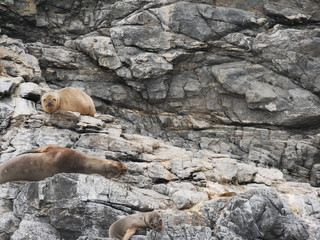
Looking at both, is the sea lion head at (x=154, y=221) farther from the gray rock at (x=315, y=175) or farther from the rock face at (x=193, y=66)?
the gray rock at (x=315, y=175)

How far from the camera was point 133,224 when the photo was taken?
8383 millimetres

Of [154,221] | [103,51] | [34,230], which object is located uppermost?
[103,51]

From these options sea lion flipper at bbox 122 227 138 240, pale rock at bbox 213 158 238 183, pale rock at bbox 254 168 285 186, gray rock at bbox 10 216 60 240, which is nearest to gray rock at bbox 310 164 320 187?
pale rock at bbox 254 168 285 186

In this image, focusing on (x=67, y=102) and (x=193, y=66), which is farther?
(x=193, y=66)

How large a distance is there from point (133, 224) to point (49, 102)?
5.56 meters

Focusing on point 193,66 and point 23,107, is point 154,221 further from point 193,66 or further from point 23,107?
point 193,66

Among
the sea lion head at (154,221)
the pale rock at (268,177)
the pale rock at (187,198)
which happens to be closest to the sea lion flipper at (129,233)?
the sea lion head at (154,221)

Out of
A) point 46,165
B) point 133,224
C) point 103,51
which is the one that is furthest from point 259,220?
point 103,51

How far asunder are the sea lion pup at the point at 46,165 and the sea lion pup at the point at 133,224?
1.87 m

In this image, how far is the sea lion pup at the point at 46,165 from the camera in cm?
972

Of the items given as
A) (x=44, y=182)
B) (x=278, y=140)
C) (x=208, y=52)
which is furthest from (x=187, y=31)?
(x=44, y=182)

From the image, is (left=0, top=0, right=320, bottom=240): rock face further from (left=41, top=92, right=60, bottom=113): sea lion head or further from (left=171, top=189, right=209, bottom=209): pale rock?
(left=171, top=189, right=209, bottom=209): pale rock

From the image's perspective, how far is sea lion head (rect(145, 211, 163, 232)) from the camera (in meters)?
8.30

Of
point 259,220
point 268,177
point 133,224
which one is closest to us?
point 133,224
